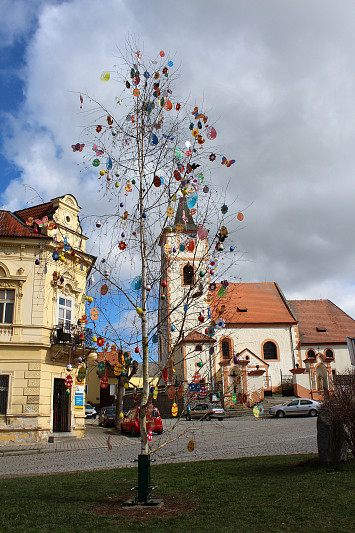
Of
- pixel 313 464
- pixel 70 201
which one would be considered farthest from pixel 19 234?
pixel 313 464

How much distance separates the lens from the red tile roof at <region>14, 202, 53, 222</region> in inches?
924

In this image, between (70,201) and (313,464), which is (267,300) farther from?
(313,464)

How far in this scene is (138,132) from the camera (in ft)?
29.2

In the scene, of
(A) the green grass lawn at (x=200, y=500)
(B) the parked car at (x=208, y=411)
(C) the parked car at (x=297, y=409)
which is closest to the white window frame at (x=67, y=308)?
(A) the green grass lawn at (x=200, y=500)

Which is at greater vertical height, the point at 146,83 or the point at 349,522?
the point at 146,83

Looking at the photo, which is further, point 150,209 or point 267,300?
point 267,300

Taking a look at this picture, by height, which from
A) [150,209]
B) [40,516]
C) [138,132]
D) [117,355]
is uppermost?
[138,132]

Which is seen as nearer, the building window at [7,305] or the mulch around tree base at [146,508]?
the mulch around tree base at [146,508]

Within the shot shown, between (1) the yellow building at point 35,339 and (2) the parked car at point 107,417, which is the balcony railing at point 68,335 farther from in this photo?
(2) the parked car at point 107,417

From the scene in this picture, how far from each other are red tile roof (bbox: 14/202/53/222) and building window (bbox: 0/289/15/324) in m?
4.36

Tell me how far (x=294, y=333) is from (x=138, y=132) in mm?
43015

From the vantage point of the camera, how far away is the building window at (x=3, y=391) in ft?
65.1

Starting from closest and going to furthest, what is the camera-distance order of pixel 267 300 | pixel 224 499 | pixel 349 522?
pixel 349 522, pixel 224 499, pixel 267 300

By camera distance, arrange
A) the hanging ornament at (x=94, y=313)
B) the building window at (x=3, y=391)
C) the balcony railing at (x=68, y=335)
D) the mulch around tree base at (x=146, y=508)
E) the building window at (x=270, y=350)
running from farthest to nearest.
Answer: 1. the building window at (x=270, y=350)
2. the balcony railing at (x=68, y=335)
3. the building window at (x=3, y=391)
4. the hanging ornament at (x=94, y=313)
5. the mulch around tree base at (x=146, y=508)
